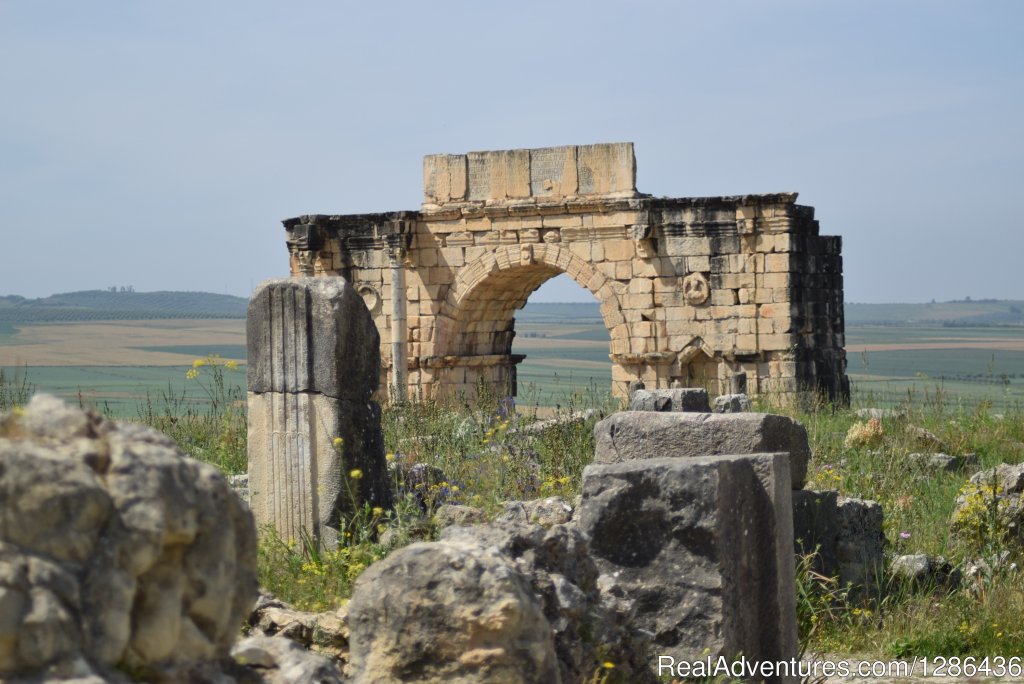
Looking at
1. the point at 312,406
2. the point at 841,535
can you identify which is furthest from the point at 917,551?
the point at 312,406

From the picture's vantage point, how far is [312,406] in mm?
6984

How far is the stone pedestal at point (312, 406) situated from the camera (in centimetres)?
694

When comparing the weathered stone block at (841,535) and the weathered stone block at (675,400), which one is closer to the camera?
the weathered stone block at (841,535)

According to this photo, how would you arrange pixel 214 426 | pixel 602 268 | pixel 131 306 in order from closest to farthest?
pixel 214 426, pixel 602 268, pixel 131 306

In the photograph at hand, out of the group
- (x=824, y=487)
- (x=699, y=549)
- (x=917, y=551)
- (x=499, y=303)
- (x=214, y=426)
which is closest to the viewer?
(x=699, y=549)

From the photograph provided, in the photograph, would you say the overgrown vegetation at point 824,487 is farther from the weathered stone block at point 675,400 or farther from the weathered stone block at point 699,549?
the weathered stone block at point 699,549

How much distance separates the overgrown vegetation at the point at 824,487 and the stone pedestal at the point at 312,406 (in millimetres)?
184

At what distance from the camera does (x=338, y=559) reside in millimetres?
6215

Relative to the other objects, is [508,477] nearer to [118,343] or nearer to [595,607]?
[595,607]

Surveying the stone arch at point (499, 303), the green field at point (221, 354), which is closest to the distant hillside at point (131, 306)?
the green field at point (221, 354)

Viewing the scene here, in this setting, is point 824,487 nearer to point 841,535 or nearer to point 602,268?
point 841,535

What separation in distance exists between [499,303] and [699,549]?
50.8ft

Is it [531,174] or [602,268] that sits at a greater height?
[531,174]

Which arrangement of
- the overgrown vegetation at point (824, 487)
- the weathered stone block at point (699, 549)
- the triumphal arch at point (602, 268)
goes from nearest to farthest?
the weathered stone block at point (699, 549) < the overgrown vegetation at point (824, 487) < the triumphal arch at point (602, 268)
